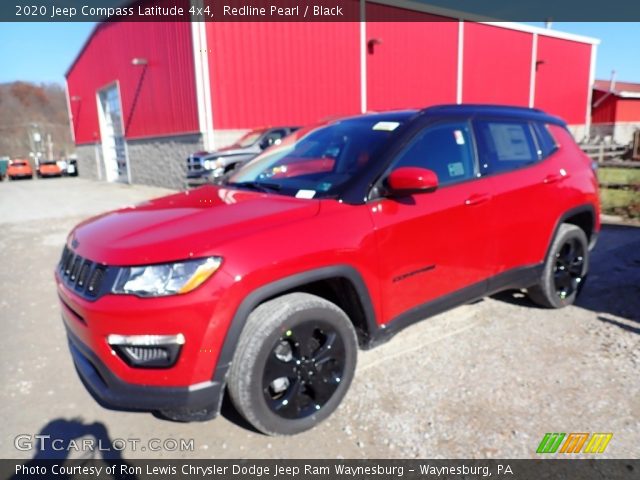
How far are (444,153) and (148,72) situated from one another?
1577 cm

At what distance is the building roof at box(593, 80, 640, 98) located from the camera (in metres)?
28.6

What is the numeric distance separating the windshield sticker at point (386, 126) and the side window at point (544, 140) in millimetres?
1527

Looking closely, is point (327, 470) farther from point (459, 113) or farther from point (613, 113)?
point (613, 113)

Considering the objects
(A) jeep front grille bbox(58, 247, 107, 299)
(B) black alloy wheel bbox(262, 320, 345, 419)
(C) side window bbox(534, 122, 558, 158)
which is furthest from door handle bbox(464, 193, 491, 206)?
(A) jeep front grille bbox(58, 247, 107, 299)

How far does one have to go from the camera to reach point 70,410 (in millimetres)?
2822

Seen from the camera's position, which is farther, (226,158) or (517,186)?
(226,158)

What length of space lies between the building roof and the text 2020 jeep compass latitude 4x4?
102ft

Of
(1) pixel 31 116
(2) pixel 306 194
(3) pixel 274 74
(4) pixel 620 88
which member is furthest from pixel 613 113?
(1) pixel 31 116

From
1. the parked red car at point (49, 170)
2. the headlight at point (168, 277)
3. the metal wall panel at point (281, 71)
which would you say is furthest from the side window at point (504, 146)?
the parked red car at point (49, 170)

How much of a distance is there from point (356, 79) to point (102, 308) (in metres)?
15.8

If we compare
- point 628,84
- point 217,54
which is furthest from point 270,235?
point 628,84

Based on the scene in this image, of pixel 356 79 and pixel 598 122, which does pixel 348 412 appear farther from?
pixel 598 122

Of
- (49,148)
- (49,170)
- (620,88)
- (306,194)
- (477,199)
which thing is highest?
(620,88)

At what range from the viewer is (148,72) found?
637 inches
